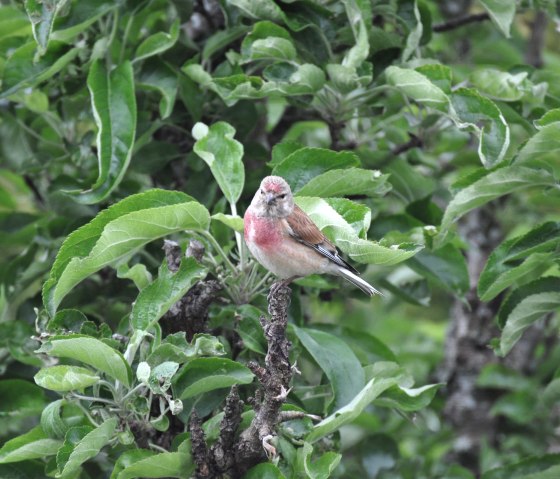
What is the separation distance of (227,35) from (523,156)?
1.64 m

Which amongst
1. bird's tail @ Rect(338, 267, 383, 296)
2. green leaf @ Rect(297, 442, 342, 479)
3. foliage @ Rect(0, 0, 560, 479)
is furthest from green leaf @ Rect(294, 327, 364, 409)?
green leaf @ Rect(297, 442, 342, 479)

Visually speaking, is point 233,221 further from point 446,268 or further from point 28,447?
point 446,268

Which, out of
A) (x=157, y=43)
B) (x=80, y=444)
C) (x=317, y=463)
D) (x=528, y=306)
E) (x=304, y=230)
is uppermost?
(x=157, y=43)

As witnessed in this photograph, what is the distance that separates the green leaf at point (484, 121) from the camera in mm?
4215

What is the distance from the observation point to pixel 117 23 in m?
4.75

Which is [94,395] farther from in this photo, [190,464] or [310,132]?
[310,132]

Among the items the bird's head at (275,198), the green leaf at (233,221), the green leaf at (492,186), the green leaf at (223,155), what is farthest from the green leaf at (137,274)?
the green leaf at (492,186)

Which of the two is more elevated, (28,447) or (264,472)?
(28,447)

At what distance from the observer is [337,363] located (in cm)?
429

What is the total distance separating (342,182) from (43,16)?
4.95 feet

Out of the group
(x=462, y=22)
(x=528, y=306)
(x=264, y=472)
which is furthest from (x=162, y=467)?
(x=462, y=22)

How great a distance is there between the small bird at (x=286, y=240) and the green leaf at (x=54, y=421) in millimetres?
1039

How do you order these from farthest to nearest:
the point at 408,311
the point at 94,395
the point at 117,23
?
the point at 408,311
the point at 117,23
the point at 94,395

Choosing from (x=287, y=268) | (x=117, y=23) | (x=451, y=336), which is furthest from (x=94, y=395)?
(x=451, y=336)
